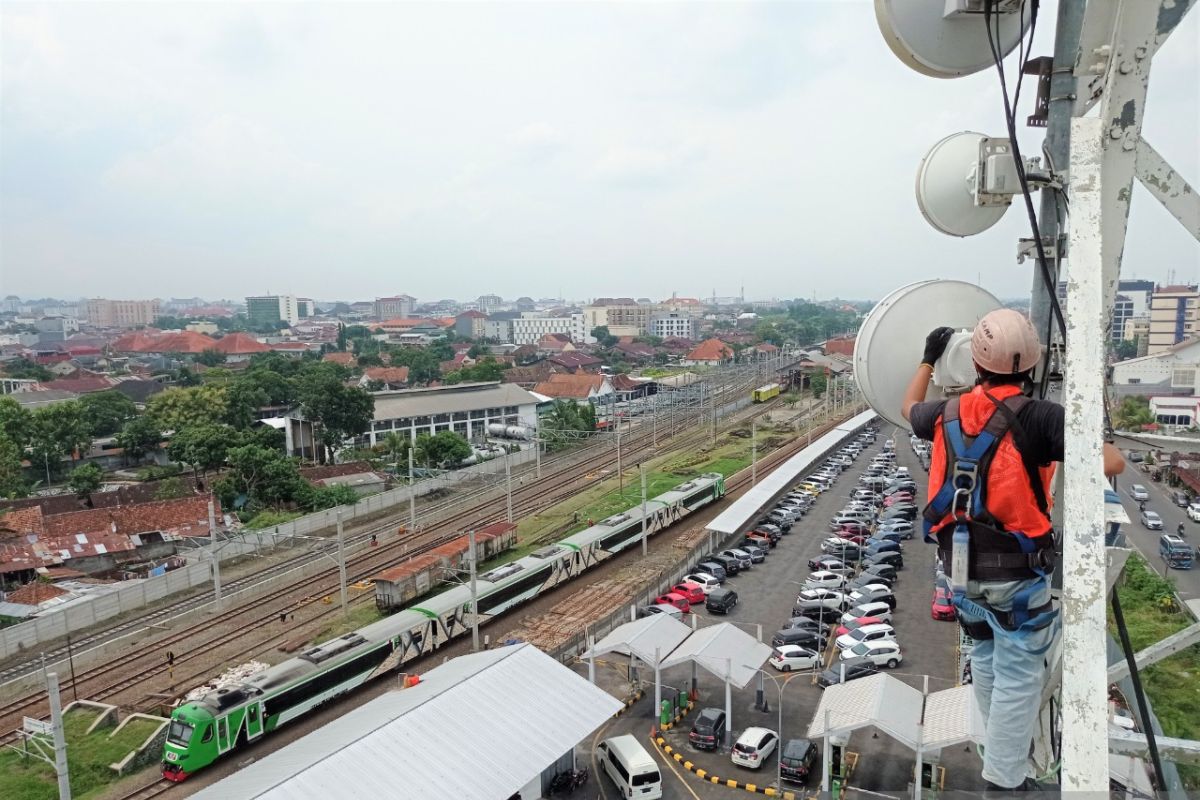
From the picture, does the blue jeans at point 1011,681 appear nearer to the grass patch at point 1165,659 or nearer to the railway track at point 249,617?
the grass patch at point 1165,659

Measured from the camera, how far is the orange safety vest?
2.35 metres

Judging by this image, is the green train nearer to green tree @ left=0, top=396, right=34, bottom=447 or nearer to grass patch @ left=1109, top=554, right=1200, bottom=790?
grass patch @ left=1109, top=554, right=1200, bottom=790

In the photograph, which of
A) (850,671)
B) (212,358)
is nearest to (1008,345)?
(850,671)

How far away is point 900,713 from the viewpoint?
412 inches

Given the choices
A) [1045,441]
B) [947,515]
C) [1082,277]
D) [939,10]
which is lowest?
[947,515]

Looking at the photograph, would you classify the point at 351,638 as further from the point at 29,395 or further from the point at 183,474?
the point at 29,395

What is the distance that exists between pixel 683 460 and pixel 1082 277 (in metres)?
33.0

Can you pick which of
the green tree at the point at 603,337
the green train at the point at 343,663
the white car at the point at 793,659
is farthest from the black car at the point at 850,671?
the green tree at the point at 603,337

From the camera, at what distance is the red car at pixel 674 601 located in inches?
696

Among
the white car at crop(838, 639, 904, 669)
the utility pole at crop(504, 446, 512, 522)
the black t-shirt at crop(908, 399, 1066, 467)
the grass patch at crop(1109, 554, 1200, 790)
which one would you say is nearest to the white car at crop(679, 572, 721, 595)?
the white car at crop(838, 639, 904, 669)

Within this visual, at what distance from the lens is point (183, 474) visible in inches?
1289

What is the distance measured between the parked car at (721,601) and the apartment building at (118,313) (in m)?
180

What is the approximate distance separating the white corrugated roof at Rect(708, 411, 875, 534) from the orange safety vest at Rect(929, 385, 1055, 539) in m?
19.0

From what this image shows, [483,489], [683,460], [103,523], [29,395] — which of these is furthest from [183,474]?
[29,395]
